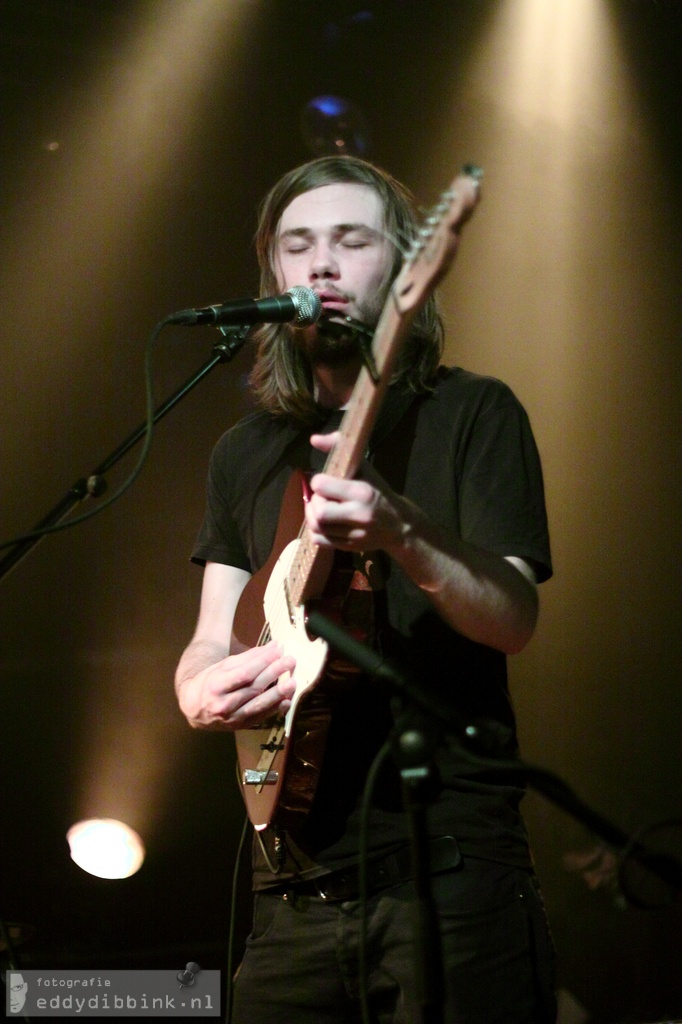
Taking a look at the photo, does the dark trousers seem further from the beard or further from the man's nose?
the man's nose

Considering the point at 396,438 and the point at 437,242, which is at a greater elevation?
the point at 396,438

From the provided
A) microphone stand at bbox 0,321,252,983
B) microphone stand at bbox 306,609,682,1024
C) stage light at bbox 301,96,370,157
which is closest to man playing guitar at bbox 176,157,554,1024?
microphone stand at bbox 0,321,252,983

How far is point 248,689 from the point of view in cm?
167

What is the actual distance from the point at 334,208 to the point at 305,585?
0.99 meters

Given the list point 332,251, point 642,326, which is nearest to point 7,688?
point 332,251

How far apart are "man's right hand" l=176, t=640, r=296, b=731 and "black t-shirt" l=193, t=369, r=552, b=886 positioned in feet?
0.36

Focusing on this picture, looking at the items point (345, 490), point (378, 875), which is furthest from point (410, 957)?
point (345, 490)

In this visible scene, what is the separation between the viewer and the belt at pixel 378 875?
59.8 inches

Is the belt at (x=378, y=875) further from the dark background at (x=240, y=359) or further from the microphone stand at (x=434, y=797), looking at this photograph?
the dark background at (x=240, y=359)

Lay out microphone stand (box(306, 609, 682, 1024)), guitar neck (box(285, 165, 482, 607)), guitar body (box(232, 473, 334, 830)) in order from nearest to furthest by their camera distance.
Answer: microphone stand (box(306, 609, 682, 1024)) < guitar neck (box(285, 165, 482, 607)) < guitar body (box(232, 473, 334, 830))

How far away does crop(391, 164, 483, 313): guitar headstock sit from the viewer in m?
1.09

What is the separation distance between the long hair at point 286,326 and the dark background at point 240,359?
1122 millimetres

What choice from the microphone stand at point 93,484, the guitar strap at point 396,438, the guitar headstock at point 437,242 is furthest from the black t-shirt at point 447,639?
the guitar headstock at point 437,242

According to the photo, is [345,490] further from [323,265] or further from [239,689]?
[323,265]
